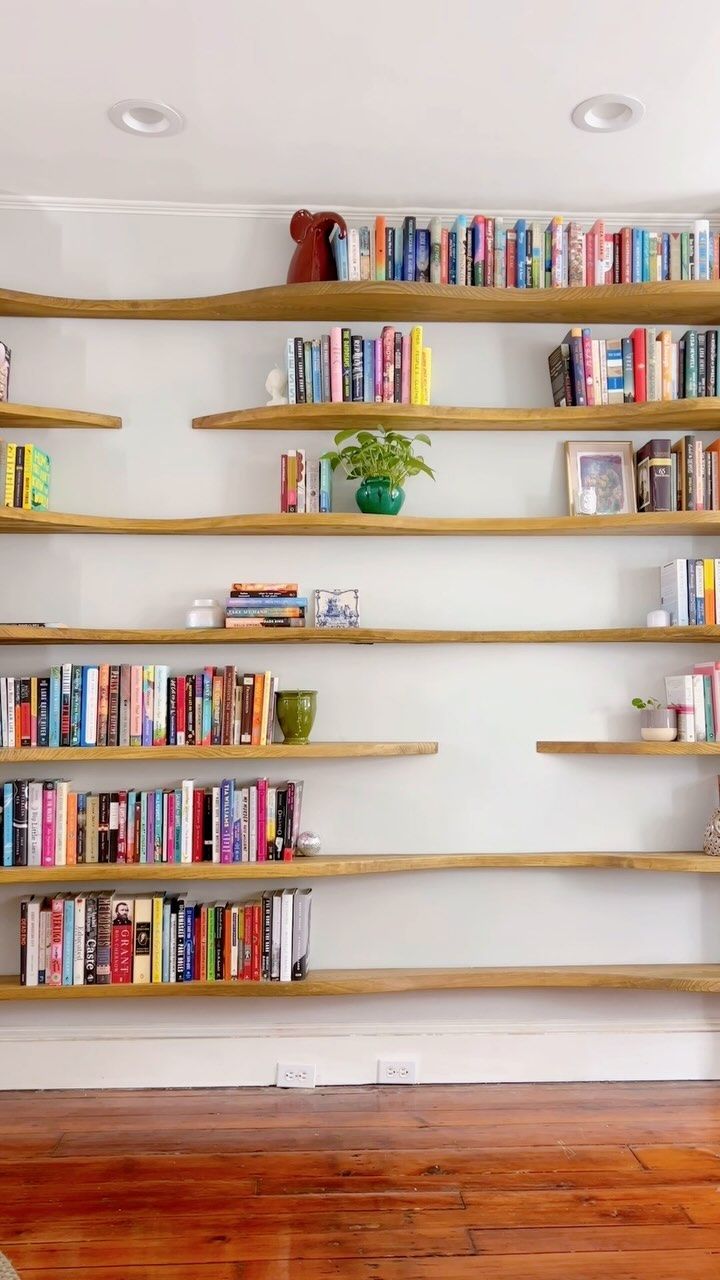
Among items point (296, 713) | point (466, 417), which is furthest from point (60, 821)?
point (466, 417)

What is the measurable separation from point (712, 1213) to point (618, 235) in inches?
106

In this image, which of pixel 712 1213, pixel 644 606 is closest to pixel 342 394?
pixel 644 606

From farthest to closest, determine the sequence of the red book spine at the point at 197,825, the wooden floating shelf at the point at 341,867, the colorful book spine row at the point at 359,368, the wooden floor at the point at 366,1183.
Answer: the colorful book spine row at the point at 359,368 → the red book spine at the point at 197,825 → the wooden floating shelf at the point at 341,867 → the wooden floor at the point at 366,1183

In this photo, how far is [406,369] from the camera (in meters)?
2.94

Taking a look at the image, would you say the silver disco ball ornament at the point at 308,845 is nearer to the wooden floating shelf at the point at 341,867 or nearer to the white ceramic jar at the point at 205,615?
the wooden floating shelf at the point at 341,867

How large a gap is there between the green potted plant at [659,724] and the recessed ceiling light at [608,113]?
1619 millimetres

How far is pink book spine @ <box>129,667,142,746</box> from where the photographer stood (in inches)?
110

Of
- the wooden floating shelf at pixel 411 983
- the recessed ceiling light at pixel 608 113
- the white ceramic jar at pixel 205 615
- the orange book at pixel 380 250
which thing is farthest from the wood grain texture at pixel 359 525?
the wooden floating shelf at pixel 411 983

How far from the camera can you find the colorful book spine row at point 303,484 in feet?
9.56

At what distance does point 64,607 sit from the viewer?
3.01m

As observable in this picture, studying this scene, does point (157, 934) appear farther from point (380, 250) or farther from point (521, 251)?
point (521, 251)

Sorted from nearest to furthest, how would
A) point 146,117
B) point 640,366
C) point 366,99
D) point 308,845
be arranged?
point 366,99, point 146,117, point 308,845, point 640,366

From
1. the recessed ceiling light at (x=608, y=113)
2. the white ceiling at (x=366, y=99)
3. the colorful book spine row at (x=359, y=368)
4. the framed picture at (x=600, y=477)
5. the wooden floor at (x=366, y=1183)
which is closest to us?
the wooden floor at (x=366, y=1183)

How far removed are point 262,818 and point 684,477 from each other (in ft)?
5.38
